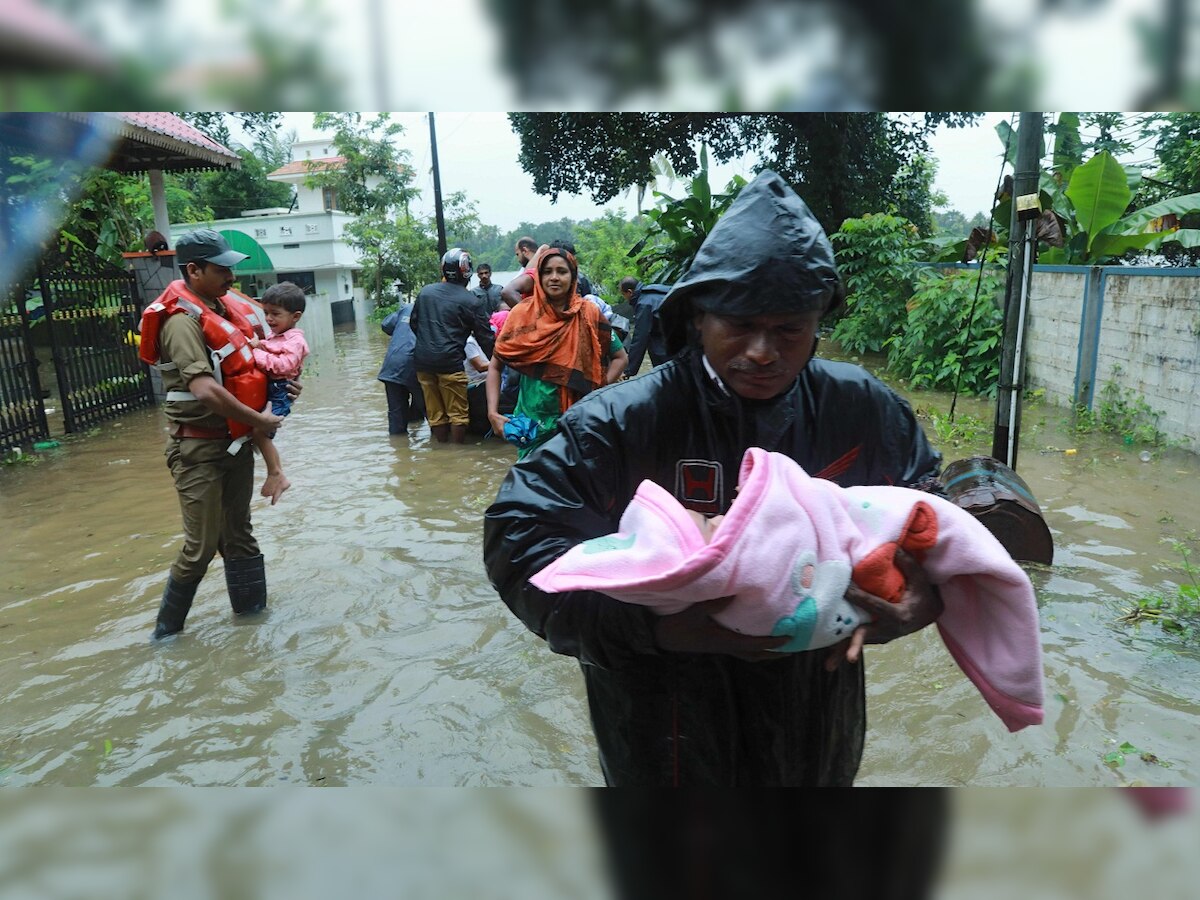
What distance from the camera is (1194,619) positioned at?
4.13 metres

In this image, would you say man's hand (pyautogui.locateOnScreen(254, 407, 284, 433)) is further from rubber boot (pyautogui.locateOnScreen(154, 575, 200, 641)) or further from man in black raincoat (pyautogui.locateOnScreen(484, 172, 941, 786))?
man in black raincoat (pyautogui.locateOnScreen(484, 172, 941, 786))

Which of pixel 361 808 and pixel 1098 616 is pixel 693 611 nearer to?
pixel 361 808

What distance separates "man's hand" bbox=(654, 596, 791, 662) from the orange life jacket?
3.33m

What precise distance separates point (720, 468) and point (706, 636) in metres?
0.42

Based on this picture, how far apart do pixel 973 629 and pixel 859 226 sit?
12895 millimetres

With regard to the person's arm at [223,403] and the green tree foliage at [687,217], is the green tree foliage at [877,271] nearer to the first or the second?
the green tree foliage at [687,217]

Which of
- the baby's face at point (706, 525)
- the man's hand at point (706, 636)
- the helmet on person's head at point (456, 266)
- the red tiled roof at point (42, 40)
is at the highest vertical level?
the red tiled roof at point (42, 40)

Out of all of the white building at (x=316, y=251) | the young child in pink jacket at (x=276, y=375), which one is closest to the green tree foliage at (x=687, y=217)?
the young child in pink jacket at (x=276, y=375)

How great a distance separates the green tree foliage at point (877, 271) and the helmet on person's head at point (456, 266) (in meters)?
7.65

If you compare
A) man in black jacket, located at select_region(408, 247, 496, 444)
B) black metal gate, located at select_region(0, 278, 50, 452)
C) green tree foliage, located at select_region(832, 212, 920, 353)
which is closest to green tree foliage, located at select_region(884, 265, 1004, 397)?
green tree foliage, located at select_region(832, 212, 920, 353)

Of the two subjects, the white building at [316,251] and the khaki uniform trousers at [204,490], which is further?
the white building at [316,251]

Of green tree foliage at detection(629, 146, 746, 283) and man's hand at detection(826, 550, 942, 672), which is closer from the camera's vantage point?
man's hand at detection(826, 550, 942, 672)

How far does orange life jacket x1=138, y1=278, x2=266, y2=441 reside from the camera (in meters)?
3.91

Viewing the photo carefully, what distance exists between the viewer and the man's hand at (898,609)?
4.06 ft
